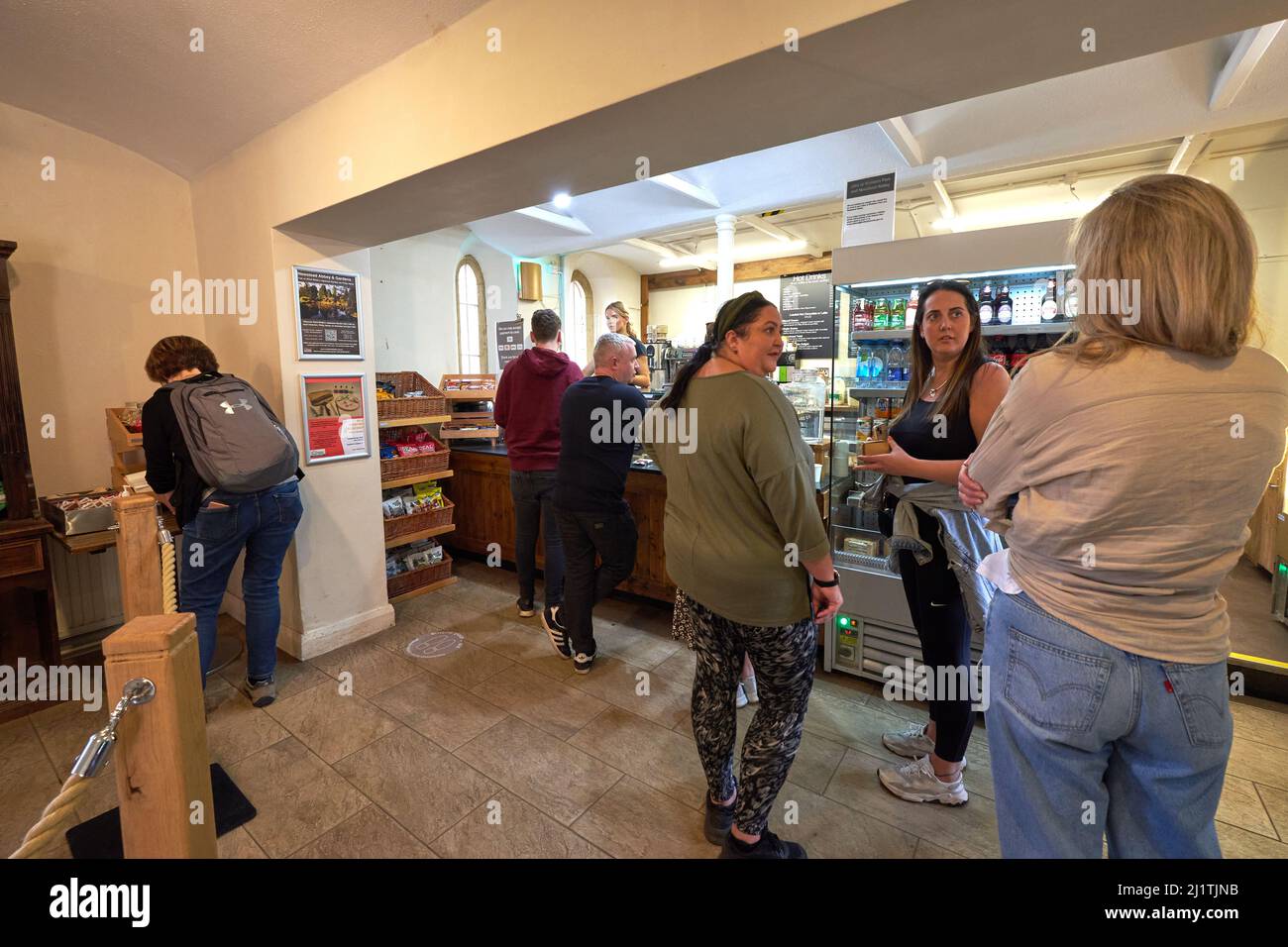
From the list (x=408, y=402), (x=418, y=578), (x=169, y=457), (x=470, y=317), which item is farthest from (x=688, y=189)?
(x=169, y=457)

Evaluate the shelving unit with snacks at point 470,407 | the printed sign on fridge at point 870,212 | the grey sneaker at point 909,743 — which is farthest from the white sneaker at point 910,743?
the shelving unit with snacks at point 470,407

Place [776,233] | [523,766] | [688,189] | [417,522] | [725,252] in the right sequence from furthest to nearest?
[776,233] → [725,252] → [688,189] → [417,522] → [523,766]

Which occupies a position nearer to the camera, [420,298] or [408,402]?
[408,402]

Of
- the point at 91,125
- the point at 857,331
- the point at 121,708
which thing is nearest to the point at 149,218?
the point at 91,125

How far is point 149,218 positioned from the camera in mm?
3373

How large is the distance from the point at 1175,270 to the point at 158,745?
5.60 ft

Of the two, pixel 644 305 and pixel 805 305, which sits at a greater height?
pixel 644 305

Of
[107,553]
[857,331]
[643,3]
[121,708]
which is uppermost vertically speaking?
[643,3]

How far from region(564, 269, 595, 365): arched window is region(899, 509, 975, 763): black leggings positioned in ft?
26.5

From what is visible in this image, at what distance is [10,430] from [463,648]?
2.36 m

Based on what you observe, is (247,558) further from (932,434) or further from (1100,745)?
(1100,745)

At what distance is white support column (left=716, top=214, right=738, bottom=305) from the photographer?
253 inches

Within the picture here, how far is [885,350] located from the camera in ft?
10.00
